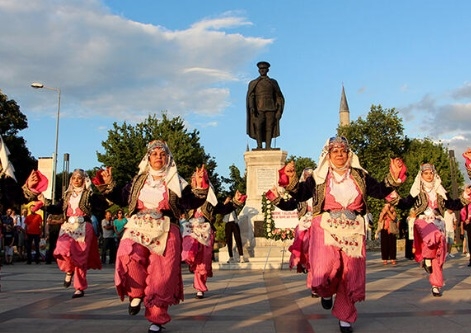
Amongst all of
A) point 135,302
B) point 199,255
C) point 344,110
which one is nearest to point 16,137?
point 199,255

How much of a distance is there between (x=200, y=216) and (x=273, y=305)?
8.65 ft

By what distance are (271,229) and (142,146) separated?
107ft

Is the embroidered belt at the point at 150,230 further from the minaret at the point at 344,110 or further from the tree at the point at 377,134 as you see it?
the minaret at the point at 344,110

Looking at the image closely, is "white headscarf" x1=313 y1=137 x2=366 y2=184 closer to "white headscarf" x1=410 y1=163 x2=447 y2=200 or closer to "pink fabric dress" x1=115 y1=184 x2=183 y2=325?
"pink fabric dress" x1=115 y1=184 x2=183 y2=325

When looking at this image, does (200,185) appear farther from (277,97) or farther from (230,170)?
(230,170)

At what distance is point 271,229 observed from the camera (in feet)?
58.0

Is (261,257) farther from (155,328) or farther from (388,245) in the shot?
(155,328)

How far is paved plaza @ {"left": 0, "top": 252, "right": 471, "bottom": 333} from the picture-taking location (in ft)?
19.3

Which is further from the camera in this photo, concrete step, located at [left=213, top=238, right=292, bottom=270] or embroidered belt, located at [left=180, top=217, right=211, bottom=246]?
concrete step, located at [left=213, top=238, right=292, bottom=270]

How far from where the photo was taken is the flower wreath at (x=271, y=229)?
Result: 1735 cm

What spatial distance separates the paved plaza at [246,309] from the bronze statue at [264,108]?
10.0m

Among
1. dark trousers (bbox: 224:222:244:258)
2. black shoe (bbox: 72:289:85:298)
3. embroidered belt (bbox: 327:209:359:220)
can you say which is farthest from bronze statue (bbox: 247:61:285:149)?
embroidered belt (bbox: 327:209:359:220)

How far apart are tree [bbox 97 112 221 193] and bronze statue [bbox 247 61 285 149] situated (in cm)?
2537

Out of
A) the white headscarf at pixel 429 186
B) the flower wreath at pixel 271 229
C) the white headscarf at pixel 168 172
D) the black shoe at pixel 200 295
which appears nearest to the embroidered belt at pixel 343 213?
the white headscarf at pixel 168 172
